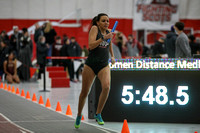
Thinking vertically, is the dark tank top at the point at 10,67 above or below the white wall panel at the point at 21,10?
below

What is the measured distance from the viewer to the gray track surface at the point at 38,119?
7550 mm

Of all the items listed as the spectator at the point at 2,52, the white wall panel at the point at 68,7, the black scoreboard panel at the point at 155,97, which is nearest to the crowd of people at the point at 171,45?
the black scoreboard panel at the point at 155,97

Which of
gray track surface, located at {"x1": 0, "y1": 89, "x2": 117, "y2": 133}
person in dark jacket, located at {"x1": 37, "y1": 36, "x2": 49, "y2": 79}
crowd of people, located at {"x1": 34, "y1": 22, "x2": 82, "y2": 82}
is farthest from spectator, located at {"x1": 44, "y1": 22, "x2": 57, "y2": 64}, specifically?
gray track surface, located at {"x1": 0, "y1": 89, "x2": 117, "y2": 133}

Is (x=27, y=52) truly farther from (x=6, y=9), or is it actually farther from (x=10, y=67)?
(x=6, y=9)

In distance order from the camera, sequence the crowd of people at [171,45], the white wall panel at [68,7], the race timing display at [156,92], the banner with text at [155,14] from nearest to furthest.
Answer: the race timing display at [156,92]
the crowd of people at [171,45]
the white wall panel at [68,7]
the banner with text at [155,14]

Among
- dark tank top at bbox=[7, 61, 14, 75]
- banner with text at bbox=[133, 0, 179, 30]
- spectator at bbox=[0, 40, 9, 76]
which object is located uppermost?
banner with text at bbox=[133, 0, 179, 30]

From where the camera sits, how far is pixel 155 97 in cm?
872

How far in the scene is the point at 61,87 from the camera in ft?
57.8

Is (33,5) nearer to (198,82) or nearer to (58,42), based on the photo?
(58,42)

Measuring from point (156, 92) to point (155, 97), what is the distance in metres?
0.10

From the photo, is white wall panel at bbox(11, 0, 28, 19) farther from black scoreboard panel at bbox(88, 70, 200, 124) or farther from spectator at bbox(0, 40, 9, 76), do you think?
black scoreboard panel at bbox(88, 70, 200, 124)

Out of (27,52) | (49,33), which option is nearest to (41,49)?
(27,52)

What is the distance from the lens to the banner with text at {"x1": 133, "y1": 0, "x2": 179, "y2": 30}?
29.2 metres

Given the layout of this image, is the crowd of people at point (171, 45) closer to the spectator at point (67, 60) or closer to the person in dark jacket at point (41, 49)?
the spectator at point (67, 60)
